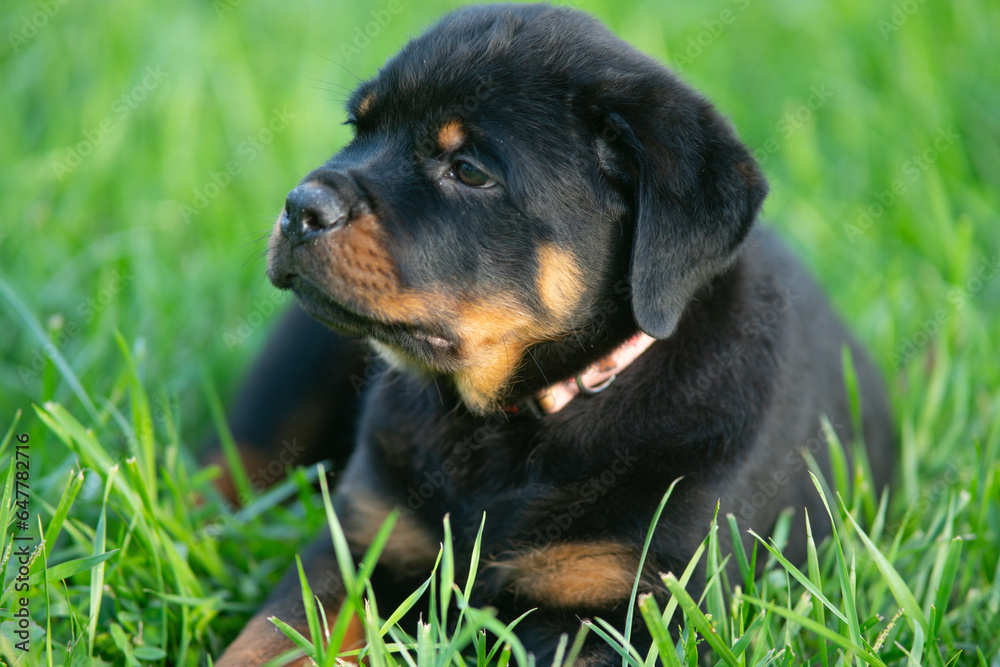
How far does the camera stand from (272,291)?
3.93 metres

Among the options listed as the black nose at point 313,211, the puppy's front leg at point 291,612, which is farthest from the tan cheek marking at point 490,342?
the puppy's front leg at point 291,612

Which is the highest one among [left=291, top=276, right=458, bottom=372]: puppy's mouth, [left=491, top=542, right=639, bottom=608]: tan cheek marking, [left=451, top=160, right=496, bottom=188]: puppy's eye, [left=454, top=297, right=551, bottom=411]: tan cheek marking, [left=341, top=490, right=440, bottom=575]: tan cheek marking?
[left=451, top=160, right=496, bottom=188]: puppy's eye

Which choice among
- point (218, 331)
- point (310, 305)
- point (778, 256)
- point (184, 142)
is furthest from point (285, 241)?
point (184, 142)

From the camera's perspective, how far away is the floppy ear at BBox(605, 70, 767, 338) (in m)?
2.03

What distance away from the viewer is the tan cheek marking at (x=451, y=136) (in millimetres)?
2084

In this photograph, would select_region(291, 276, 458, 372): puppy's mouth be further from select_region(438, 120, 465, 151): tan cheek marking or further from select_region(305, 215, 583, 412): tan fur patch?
select_region(438, 120, 465, 151): tan cheek marking

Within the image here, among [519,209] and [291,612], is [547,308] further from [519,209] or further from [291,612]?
[291,612]

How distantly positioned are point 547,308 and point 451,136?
18.1 inches

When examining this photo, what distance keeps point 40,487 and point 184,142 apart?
2.61 meters

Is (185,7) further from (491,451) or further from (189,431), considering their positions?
(491,451)

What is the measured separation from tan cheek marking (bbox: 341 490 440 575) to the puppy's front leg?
81 mm

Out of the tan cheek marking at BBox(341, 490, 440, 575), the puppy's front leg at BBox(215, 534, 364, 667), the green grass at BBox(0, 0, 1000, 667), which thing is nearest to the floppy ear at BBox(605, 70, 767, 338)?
the green grass at BBox(0, 0, 1000, 667)

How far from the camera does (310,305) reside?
2.08 meters

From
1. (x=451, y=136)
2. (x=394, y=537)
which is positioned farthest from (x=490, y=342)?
(x=394, y=537)
